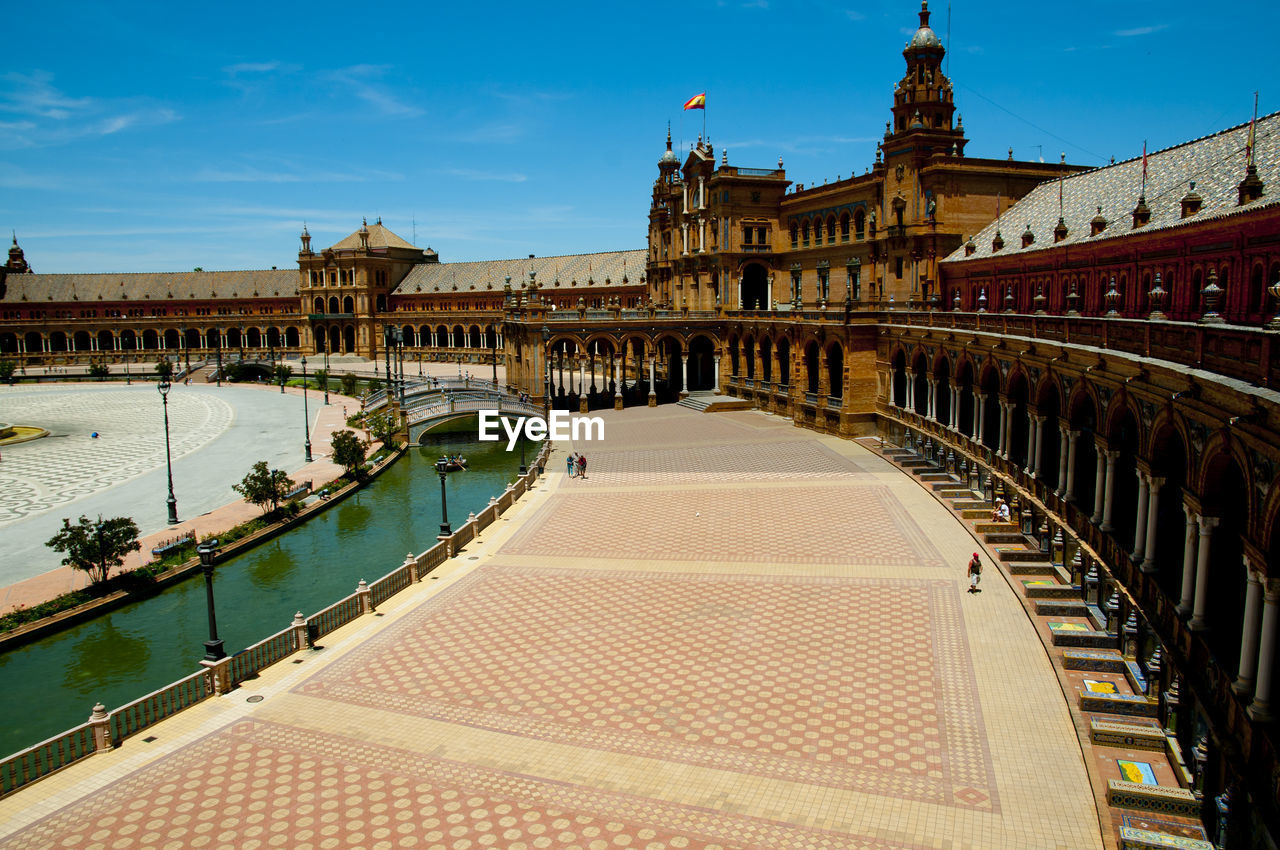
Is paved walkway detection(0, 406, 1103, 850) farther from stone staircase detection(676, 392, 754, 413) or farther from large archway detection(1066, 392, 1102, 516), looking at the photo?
stone staircase detection(676, 392, 754, 413)

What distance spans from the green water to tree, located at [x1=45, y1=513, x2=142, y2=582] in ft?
6.01

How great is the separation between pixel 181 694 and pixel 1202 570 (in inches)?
832

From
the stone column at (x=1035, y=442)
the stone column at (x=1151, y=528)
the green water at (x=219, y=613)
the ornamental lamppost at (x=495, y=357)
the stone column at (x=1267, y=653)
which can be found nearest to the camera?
the stone column at (x=1267, y=653)

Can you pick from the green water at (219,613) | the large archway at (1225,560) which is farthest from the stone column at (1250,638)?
the green water at (219,613)

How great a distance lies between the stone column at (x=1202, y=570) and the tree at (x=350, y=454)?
1628 inches

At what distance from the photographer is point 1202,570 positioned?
15945 millimetres

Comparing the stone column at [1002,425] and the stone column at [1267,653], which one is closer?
the stone column at [1267,653]

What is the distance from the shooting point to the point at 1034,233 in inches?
1497

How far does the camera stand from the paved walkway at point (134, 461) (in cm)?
3509

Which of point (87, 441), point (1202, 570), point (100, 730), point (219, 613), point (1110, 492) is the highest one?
point (1110, 492)

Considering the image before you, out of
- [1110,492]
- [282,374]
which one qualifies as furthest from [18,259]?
[1110,492]

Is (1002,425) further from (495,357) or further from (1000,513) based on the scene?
(495,357)

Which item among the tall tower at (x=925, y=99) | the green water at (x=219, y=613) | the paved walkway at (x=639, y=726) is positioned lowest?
the green water at (x=219, y=613)

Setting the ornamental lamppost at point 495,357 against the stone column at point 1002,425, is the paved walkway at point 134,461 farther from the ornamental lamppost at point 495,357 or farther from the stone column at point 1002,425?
the stone column at point 1002,425
